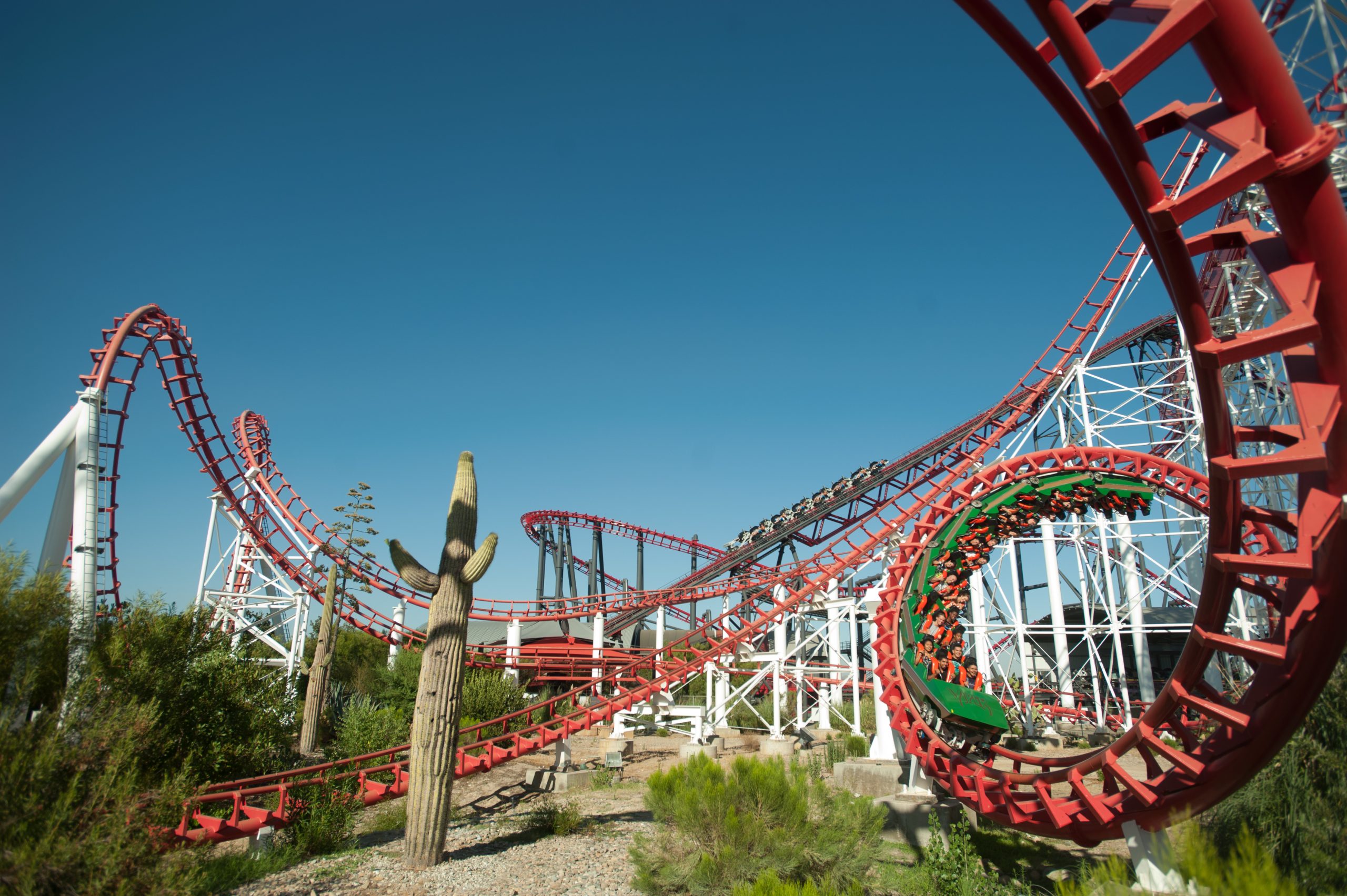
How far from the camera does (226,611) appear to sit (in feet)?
55.9

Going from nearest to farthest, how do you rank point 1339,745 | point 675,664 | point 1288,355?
point 1288,355 < point 1339,745 < point 675,664

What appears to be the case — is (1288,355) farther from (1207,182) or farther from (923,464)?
(923,464)

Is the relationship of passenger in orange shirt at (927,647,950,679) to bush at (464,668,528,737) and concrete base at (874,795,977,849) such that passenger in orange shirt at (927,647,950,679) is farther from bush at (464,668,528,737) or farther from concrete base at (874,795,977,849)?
bush at (464,668,528,737)

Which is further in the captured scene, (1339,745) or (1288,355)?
(1339,745)

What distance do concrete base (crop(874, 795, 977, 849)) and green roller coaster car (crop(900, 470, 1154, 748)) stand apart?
36.4 inches

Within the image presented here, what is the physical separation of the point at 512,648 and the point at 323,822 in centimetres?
1208

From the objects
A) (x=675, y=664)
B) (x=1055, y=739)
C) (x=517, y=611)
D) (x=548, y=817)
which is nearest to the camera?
(x=548, y=817)

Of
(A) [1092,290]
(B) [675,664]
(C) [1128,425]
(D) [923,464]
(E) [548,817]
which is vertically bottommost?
(E) [548,817]

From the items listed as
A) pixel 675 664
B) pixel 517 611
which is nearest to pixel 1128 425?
pixel 675 664

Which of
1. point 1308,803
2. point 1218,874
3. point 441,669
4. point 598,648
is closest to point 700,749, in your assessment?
point 598,648

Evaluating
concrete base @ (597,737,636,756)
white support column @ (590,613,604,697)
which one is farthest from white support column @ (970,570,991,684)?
white support column @ (590,613,604,697)

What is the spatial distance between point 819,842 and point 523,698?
1269 centimetres

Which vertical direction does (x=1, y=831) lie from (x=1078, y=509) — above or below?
below

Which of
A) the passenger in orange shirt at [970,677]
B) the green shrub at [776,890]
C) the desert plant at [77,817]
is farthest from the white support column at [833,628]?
the desert plant at [77,817]
